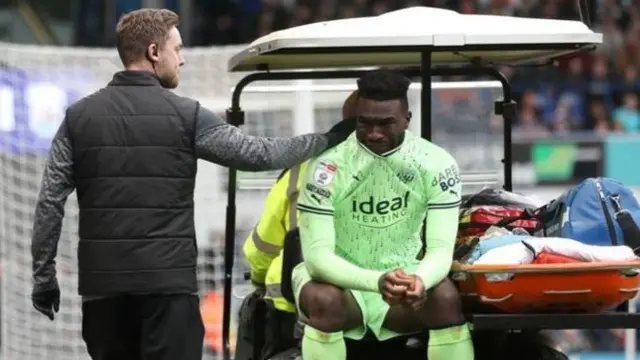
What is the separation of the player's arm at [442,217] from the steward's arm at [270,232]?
0.82 meters

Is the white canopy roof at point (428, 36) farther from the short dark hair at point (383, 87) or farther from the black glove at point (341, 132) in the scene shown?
the black glove at point (341, 132)

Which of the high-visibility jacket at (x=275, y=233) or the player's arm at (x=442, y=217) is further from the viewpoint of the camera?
the high-visibility jacket at (x=275, y=233)

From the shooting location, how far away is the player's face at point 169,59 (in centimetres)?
532

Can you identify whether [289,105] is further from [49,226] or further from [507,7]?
[507,7]

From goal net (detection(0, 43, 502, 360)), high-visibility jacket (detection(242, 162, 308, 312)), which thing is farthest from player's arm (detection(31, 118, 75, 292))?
goal net (detection(0, 43, 502, 360))

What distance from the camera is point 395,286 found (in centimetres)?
482

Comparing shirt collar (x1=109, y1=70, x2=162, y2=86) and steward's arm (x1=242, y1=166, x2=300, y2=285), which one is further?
steward's arm (x1=242, y1=166, x2=300, y2=285)

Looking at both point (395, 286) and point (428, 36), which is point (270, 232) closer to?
point (428, 36)

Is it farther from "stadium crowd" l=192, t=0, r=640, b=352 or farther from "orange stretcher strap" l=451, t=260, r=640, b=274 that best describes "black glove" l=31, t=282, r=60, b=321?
"stadium crowd" l=192, t=0, r=640, b=352

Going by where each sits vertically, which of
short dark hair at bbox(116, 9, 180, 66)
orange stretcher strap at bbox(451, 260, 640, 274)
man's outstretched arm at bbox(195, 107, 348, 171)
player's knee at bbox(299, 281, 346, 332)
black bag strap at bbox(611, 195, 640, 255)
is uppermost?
short dark hair at bbox(116, 9, 180, 66)

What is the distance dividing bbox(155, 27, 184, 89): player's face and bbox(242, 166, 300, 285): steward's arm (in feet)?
2.34

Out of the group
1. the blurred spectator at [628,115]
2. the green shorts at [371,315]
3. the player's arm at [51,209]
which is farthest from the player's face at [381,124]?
the blurred spectator at [628,115]

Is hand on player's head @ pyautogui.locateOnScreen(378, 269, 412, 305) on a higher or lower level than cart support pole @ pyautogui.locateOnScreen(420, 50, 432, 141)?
lower

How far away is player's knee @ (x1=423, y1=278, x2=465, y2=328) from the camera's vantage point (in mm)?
4984
